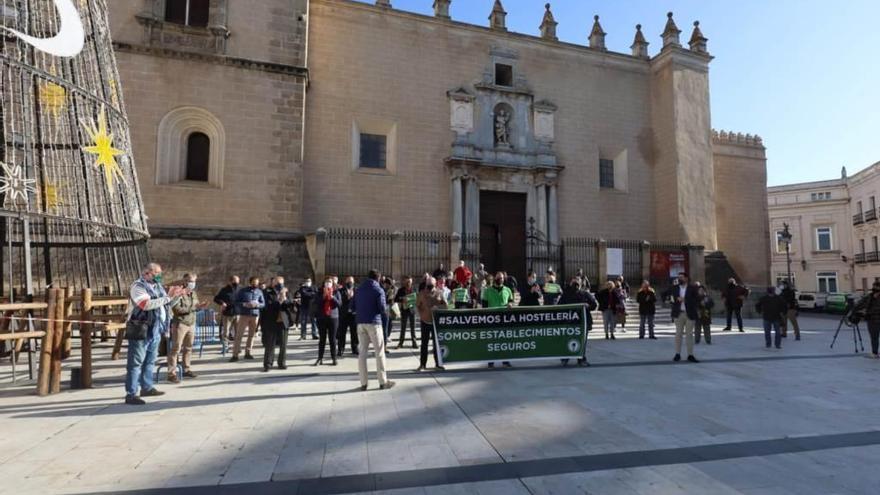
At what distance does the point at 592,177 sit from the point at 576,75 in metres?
4.88

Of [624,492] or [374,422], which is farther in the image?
[374,422]

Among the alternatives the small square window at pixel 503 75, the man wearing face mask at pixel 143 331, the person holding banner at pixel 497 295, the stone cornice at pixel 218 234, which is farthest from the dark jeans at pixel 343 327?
the small square window at pixel 503 75

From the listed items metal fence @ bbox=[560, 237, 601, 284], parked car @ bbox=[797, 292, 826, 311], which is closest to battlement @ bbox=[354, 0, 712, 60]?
metal fence @ bbox=[560, 237, 601, 284]

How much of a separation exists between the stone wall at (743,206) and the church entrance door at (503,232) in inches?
424

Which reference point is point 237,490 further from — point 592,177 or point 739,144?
point 739,144

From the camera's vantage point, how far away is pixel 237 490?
3496mm

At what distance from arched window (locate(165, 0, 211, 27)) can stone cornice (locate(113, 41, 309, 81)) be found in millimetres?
1553

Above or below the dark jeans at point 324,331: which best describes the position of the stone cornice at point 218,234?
above

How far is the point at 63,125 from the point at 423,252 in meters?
11.8

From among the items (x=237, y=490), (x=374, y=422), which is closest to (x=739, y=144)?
(x=374, y=422)

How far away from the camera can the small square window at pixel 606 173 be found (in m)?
22.5

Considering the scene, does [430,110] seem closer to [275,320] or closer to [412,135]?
[412,135]

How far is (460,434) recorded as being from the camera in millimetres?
4773

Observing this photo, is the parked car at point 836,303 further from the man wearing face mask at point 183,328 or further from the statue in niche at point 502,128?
the man wearing face mask at point 183,328
